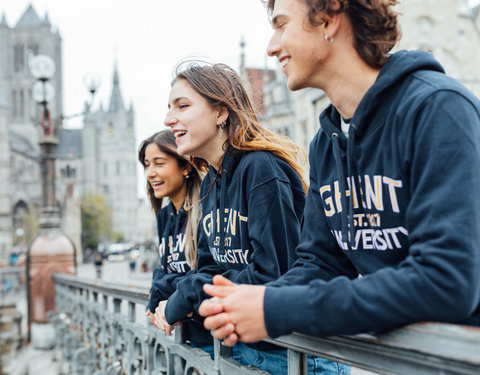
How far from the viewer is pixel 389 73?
141cm

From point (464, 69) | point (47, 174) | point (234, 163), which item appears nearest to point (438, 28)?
point (464, 69)

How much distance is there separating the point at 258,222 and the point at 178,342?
0.86 meters

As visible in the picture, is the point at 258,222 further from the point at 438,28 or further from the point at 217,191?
the point at 438,28

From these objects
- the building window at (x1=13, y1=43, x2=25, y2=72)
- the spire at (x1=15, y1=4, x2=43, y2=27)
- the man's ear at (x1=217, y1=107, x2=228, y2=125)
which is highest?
the spire at (x1=15, y1=4, x2=43, y2=27)

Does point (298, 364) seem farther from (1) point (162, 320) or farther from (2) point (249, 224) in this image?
(1) point (162, 320)

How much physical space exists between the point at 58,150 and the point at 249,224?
10028 cm

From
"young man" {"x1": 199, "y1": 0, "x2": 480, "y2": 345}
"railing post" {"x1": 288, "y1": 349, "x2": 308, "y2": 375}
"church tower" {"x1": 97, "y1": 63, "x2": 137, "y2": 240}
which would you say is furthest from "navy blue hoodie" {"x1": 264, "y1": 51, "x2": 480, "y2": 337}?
"church tower" {"x1": 97, "y1": 63, "x2": 137, "y2": 240}

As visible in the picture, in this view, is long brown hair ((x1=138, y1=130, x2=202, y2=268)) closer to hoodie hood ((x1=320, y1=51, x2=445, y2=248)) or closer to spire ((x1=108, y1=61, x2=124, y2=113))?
hoodie hood ((x1=320, y1=51, x2=445, y2=248))

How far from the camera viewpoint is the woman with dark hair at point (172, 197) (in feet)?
9.78

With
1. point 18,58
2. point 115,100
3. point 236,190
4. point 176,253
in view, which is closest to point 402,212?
point 236,190

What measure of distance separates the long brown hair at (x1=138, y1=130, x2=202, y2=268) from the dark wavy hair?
1.64m

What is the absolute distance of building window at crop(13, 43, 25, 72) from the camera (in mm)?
91312

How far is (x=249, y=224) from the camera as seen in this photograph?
2117 mm

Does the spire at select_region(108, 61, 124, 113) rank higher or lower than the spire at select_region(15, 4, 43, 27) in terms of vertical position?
lower
